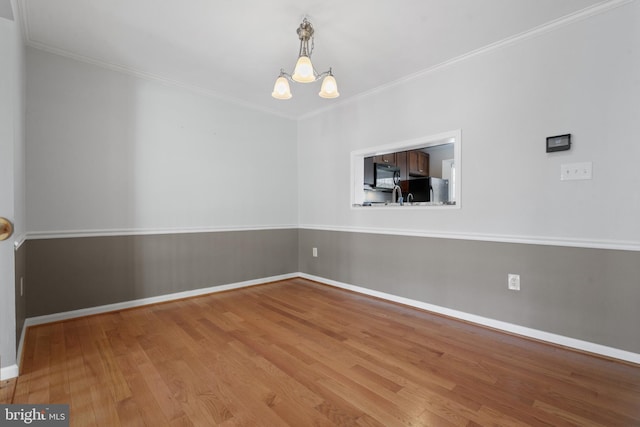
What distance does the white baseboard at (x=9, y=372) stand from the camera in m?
1.73

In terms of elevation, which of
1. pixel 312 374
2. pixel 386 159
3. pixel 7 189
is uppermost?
pixel 386 159

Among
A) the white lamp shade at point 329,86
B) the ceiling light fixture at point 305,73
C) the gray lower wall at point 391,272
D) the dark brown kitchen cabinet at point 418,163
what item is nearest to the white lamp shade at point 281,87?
the ceiling light fixture at point 305,73

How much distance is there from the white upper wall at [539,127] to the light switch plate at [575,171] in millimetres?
32

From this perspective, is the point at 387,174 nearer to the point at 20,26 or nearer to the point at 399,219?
the point at 399,219

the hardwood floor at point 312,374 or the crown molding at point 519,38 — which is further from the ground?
the crown molding at point 519,38

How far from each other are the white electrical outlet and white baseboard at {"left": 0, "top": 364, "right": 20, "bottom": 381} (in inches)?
139

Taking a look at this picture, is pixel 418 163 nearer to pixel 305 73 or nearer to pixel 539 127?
pixel 539 127

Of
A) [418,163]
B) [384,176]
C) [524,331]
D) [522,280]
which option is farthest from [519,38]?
[418,163]

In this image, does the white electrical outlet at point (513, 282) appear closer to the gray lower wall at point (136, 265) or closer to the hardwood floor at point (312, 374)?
the hardwood floor at point (312, 374)

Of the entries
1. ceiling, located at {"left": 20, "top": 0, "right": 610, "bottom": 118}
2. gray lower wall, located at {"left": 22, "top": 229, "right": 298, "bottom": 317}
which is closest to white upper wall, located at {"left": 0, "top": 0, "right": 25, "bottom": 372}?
ceiling, located at {"left": 20, "top": 0, "right": 610, "bottom": 118}

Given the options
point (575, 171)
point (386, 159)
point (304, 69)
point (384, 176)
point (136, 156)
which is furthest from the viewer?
point (386, 159)

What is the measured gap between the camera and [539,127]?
2.36m

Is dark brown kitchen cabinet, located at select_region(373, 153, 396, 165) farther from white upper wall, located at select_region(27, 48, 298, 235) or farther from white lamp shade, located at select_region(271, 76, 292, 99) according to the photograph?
white lamp shade, located at select_region(271, 76, 292, 99)

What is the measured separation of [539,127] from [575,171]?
0.44m
